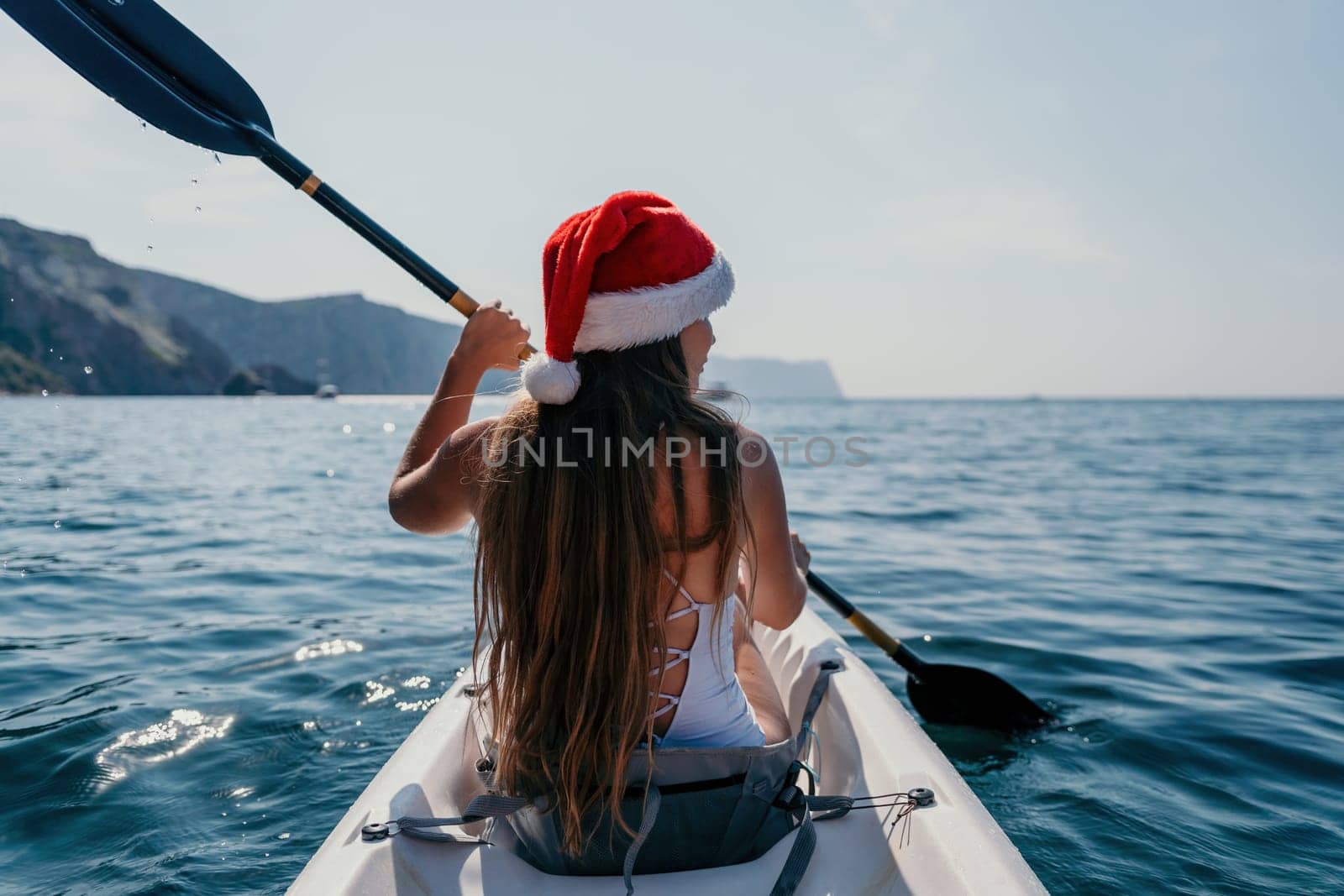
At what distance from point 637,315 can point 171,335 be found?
11429cm

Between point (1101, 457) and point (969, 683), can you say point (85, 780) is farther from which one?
point (1101, 457)

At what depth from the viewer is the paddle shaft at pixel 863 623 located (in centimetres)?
418

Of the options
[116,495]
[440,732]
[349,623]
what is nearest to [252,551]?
[349,623]

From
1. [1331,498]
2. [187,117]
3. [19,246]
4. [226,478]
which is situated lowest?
[226,478]

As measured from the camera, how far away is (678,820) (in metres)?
1.86

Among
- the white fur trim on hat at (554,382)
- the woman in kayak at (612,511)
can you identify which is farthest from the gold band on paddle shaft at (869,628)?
the white fur trim on hat at (554,382)

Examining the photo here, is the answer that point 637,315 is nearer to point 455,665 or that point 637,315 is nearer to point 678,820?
point 678,820

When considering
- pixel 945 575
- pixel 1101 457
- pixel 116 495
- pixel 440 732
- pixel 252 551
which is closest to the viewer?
pixel 440 732

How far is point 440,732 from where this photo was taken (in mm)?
2623

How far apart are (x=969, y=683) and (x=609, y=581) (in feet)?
10.8

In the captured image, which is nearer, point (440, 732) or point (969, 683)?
point (440, 732)

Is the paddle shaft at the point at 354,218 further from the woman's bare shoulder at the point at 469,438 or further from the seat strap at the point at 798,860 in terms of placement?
the seat strap at the point at 798,860

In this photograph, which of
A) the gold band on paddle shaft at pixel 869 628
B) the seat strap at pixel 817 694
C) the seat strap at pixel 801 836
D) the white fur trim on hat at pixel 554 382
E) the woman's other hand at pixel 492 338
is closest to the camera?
the white fur trim on hat at pixel 554 382

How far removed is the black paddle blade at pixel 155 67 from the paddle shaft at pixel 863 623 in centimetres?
315
